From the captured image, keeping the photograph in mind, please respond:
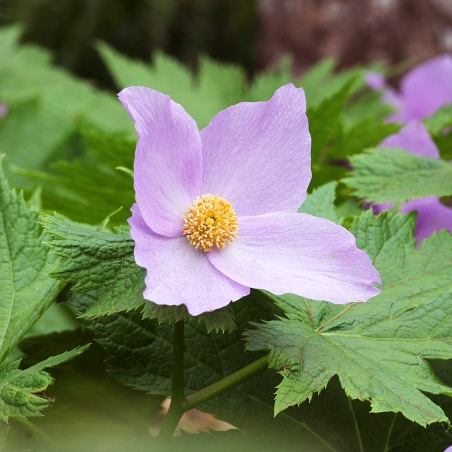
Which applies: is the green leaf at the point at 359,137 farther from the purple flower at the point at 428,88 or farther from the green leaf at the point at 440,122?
the purple flower at the point at 428,88

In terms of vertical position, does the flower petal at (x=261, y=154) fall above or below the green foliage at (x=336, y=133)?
above

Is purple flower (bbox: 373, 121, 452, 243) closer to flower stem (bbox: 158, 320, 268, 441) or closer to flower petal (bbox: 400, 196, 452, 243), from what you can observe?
flower petal (bbox: 400, 196, 452, 243)

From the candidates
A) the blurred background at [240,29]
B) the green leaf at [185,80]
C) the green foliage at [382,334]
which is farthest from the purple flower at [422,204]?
the blurred background at [240,29]

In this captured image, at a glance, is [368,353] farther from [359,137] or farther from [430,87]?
[430,87]

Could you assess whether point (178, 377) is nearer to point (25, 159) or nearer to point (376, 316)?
point (376, 316)

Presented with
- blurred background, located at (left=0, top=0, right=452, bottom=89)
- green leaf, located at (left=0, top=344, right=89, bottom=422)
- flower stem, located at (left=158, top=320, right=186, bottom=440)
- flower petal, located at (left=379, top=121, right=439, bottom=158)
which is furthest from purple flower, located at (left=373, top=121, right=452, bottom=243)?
blurred background, located at (left=0, top=0, right=452, bottom=89)

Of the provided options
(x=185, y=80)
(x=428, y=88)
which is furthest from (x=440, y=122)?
(x=185, y=80)

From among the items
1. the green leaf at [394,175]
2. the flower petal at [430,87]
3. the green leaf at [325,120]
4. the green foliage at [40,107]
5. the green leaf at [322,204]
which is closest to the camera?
the green leaf at [322,204]

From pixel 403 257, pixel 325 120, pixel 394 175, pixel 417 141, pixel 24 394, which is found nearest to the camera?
pixel 24 394
